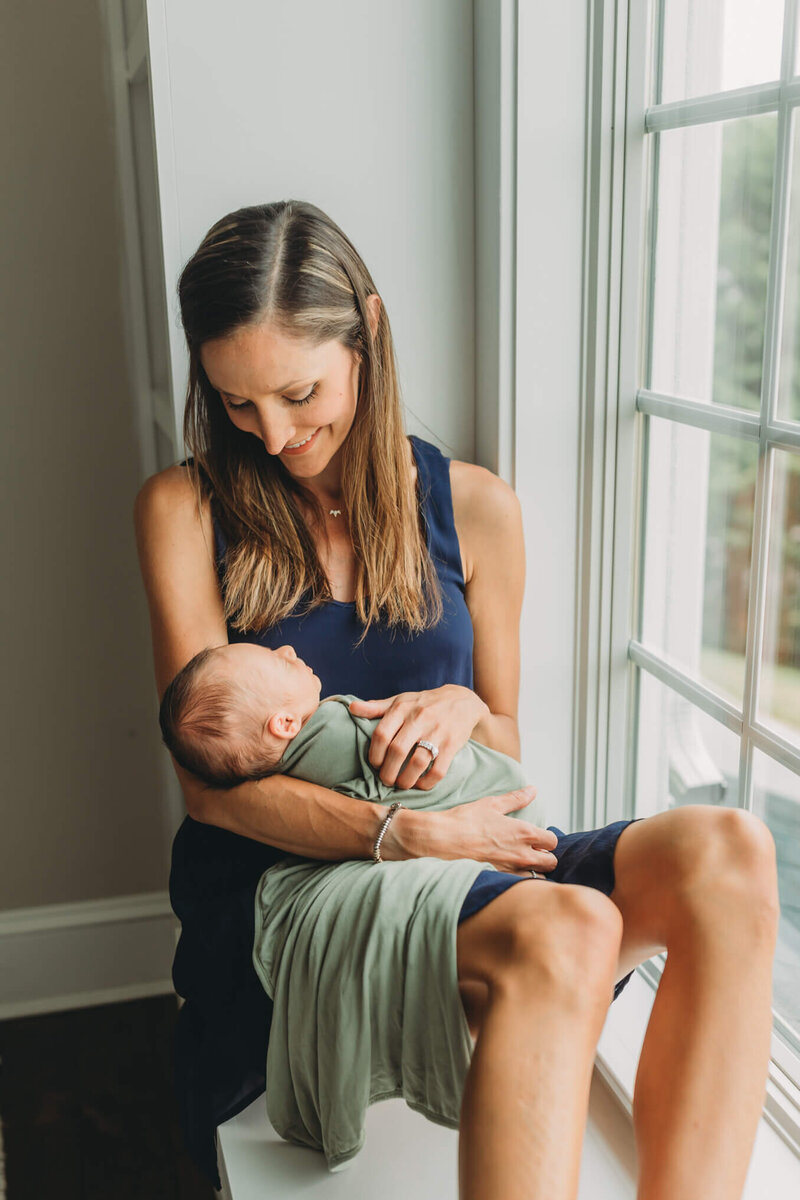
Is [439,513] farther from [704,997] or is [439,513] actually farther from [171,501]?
[704,997]

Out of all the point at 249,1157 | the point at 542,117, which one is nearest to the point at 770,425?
the point at 542,117

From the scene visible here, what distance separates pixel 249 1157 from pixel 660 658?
0.95 meters

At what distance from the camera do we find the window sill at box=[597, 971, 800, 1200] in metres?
1.36

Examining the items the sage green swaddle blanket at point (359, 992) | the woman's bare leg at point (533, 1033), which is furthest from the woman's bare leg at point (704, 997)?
the sage green swaddle blanket at point (359, 992)

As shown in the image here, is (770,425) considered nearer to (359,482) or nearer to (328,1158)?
(359,482)

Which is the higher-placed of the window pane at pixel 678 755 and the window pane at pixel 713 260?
the window pane at pixel 713 260

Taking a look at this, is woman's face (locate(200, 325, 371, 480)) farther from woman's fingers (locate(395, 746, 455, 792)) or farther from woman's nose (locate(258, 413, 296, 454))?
woman's fingers (locate(395, 746, 455, 792))

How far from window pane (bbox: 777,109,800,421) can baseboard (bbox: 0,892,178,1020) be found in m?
1.65

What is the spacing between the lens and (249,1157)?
142cm

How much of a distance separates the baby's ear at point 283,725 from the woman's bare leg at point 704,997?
1.49 ft

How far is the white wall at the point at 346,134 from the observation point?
5.17 feet

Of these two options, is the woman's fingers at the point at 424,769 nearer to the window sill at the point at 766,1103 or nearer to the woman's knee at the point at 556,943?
the woman's knee at the point at 556,943

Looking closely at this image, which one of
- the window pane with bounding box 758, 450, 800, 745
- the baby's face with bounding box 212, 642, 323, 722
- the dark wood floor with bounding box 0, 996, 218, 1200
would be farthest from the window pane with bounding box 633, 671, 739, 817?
the dark wood floor with bounding box 0, 996, 218, 1200

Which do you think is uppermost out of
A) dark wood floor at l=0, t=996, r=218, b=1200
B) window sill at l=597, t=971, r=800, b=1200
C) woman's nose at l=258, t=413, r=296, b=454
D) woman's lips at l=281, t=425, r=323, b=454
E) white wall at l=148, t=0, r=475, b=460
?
white wall at l=148, t=0, r=475, b=460
